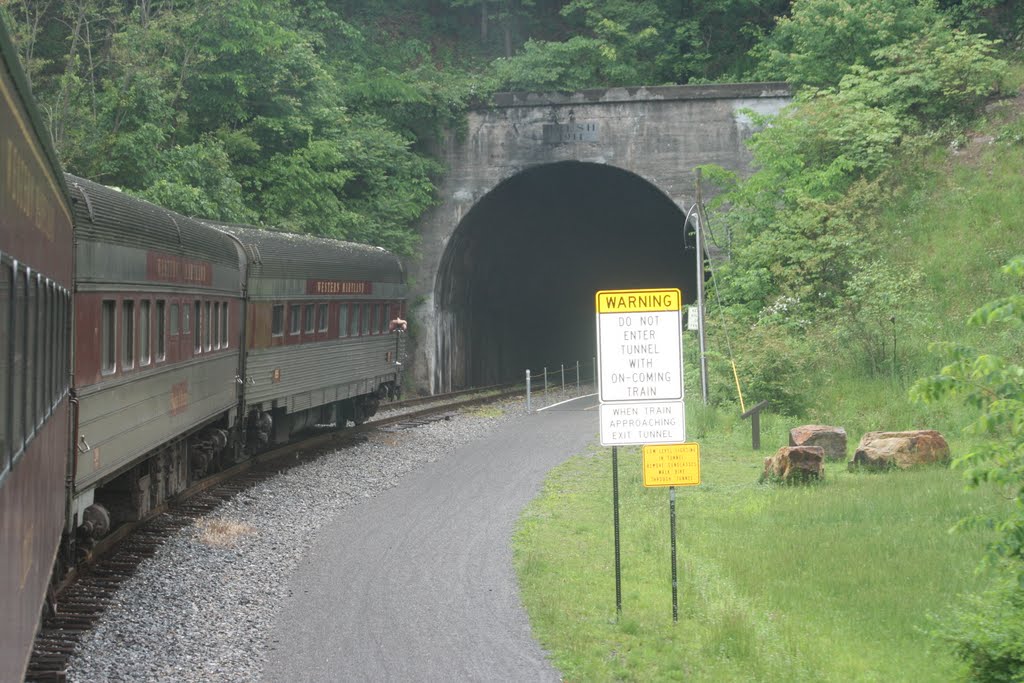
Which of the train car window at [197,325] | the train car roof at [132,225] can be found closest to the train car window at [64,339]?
the train car roof at [132,225]

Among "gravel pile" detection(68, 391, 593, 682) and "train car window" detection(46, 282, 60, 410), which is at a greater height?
"train car window" detection(46, 282, 60, 410)

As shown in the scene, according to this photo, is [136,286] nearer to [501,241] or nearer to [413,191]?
[413,191]

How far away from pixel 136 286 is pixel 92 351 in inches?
72.1

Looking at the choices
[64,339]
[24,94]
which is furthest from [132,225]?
[24,94]

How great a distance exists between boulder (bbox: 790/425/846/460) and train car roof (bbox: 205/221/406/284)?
8557 mm

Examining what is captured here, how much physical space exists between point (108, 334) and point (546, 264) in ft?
137

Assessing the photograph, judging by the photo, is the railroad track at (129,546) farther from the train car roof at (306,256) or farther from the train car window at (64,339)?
the train car roof at (306,256)

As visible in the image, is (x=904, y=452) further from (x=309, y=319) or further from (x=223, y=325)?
(x=223, y=325)

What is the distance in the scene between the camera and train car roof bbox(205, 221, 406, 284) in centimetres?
1886

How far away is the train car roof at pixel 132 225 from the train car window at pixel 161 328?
0.55m

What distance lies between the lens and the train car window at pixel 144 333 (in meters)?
11.5

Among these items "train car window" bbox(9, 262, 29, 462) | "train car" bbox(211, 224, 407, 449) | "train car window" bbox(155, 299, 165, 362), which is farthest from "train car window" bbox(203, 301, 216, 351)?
"train car window" bbox(9, 262, 29, 462)

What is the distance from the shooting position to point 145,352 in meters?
11.8

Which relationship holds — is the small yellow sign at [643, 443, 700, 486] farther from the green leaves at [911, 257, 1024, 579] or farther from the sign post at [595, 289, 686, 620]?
the green leaves at [911, 257, 1024, 579]
